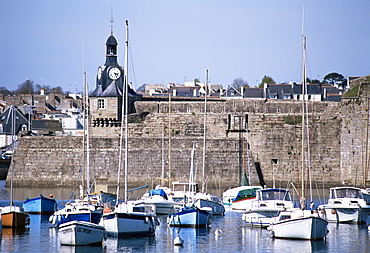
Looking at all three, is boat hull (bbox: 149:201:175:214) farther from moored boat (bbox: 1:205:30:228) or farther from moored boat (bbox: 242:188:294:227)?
moored boat (bbox: 1:205:30:228)

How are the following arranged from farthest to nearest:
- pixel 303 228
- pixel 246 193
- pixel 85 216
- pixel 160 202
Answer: pixel 246 193, pixel 160 202, pixel 85 216, pixel 303 228

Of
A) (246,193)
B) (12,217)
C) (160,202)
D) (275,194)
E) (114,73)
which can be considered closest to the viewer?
(12,217)

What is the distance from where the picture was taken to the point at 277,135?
132 ft

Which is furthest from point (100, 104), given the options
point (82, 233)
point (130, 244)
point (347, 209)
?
point (82, 233)

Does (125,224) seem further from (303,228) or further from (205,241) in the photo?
(303,228)

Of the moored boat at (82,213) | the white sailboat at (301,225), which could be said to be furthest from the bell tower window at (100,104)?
the white sailboat at (301,225)

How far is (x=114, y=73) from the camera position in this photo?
44.6m

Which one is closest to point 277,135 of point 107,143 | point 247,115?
point 247,115

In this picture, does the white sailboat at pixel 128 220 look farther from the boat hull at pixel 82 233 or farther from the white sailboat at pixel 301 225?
the white sailboat at pixel 301 225

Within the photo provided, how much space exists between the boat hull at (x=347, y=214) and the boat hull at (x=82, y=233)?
848cm

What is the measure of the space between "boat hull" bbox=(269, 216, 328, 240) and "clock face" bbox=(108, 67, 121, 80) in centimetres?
2334

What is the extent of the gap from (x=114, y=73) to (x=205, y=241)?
75.9 ft

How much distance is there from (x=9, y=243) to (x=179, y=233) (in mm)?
5230

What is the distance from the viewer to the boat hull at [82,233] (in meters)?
21.3
